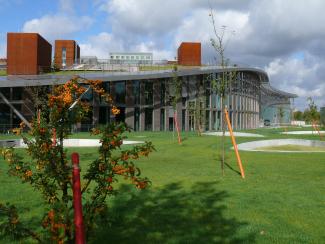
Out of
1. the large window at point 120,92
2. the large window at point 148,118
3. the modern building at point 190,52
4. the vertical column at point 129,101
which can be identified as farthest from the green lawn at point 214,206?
→ the modern building at point 190,52

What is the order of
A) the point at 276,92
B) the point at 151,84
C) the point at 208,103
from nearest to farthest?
the point at 151,84 → the point at 208,103 → the point at 276,92

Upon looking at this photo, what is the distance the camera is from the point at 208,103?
56.2 meters

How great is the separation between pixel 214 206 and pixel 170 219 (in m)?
1.26

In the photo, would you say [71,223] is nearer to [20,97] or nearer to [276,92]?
[20,97]

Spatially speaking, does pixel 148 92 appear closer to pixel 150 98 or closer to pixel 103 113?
pixel 150 98

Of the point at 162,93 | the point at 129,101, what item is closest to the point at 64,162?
the point at 129,101

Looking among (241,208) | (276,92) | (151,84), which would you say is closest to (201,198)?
(241,208)

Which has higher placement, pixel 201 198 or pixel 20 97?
pixel 20 97

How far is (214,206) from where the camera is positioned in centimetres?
778

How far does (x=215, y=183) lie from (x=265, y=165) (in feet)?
14.3

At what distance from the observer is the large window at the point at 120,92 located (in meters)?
46.9

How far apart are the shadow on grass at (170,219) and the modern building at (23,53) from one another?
4618 centimetres

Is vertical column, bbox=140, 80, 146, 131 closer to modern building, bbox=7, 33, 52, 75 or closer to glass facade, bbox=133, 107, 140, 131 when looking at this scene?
glass facade, bbox=133, 107, 140, 131

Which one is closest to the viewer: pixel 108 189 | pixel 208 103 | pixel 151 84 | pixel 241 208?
pixel 108 189
